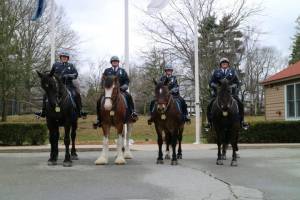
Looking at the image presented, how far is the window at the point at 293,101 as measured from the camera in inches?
1235

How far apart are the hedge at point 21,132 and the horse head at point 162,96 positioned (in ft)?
33.5

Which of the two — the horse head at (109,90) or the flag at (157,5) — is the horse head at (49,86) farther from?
the flag at (157,5)

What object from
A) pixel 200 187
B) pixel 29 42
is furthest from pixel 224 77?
pixel 29 42

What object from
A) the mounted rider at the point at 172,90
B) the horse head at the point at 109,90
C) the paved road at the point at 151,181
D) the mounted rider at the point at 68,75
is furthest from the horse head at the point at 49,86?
the mounted rider at the point at 172,90

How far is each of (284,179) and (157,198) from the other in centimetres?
380

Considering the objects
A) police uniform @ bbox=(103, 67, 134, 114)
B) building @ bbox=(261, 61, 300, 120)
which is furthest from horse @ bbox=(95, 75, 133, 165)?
building @ bbox=(261, 61, 300, 120)

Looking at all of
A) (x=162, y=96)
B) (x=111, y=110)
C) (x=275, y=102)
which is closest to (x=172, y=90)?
(x=162, y=96)

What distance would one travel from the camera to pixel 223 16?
34156 mm

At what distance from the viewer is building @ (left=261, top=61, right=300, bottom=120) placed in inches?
1236

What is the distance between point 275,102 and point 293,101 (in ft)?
8.52

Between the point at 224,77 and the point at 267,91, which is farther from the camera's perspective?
the point at 267,91

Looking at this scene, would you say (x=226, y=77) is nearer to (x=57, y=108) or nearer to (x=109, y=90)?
(x=109, y=90)

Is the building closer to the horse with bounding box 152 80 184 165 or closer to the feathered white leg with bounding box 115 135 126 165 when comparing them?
the horse with bounding box 152 80 184 165

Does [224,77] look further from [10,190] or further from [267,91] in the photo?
[267,91]
